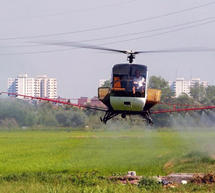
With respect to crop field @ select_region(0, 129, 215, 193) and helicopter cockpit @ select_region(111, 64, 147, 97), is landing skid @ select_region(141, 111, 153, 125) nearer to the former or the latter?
helicopter cockpit @ select_region(111, 64, 147, 97)

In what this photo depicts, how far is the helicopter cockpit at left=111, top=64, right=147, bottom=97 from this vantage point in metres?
31.4

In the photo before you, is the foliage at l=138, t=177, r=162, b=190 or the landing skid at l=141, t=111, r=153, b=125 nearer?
the foliage at l=138, t=177, r=162, b=190

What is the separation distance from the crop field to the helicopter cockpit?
192 inches

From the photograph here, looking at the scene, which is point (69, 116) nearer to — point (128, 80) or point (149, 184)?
point (149, 184)

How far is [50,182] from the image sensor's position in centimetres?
3547

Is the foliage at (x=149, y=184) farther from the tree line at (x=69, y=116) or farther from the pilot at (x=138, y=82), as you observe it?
the tree line at (x=69, y=116)

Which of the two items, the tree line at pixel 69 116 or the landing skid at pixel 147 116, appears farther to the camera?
the tree line at pixel 69 116

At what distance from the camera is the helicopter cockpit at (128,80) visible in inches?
1236

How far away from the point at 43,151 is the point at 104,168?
19.0 m

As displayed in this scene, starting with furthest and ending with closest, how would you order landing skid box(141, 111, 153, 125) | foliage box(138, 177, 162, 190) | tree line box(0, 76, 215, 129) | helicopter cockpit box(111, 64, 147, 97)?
tree line box(0, 76, 215, 129) < landing skid box(141, 111, 153, 125) < foliage box(138, 177, 162, 190) < helicopter cockpit box(111, 64, 147, 97)

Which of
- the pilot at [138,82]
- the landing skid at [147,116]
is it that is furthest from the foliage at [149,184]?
the pilot at [138,82]

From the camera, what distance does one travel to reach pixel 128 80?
31438mm

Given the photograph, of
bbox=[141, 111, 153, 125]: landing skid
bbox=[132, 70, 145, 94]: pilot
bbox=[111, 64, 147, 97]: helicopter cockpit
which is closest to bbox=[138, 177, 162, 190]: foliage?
bbox=[141, 111, 153, 125]: landing skid

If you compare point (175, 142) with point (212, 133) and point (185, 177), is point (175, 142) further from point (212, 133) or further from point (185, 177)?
point (185, 177)
